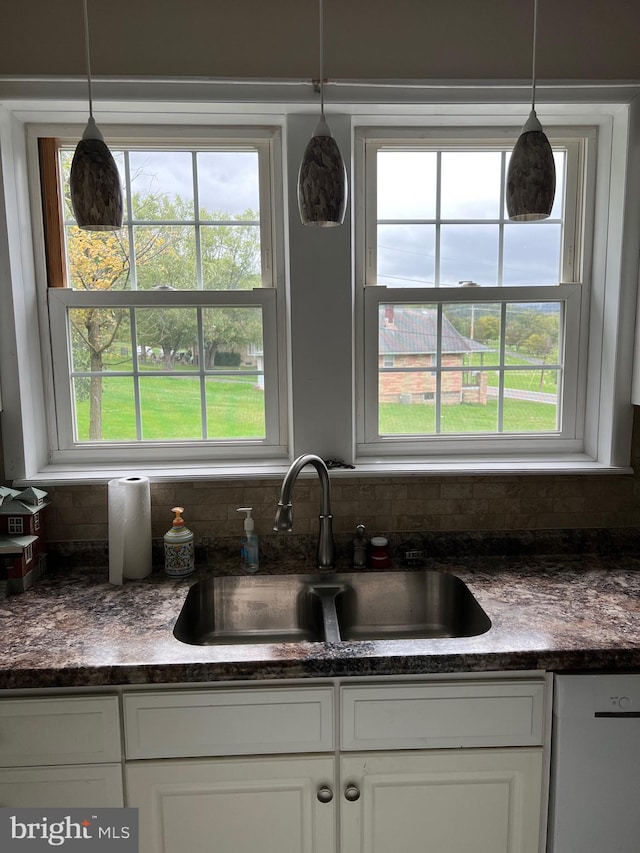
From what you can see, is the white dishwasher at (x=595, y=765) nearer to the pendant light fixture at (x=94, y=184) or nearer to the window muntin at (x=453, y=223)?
the window muntin at (x=453, y=223)

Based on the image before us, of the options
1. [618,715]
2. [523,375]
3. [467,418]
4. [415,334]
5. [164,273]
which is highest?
[164,273]

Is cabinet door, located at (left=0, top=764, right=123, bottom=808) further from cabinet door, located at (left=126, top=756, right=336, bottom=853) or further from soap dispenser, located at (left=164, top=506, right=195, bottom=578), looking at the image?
soap dispenser, located at (left=164, top=506, right=195, bottom=578)

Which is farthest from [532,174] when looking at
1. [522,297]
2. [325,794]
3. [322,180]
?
[325,794]

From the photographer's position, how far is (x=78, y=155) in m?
1.18

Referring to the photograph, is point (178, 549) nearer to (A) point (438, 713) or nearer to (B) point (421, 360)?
(A) point (438, 713)

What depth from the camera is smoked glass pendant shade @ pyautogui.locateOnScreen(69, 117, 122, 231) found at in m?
1.17

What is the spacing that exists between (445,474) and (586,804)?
3.22 ft

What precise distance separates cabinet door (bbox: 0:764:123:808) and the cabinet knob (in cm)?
48

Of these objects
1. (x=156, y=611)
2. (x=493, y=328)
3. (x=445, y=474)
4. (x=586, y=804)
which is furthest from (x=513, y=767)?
(x=493, y=328)

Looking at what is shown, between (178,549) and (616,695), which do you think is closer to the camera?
(616,695)

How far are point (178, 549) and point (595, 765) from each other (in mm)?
1289

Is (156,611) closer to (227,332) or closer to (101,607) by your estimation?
(101,607)

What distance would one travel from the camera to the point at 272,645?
4.77 feet

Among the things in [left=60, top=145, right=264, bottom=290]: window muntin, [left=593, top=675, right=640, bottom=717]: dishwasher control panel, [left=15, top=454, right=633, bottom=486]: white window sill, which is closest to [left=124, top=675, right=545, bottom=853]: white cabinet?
[left=593, top=675, right=640, bottom=717]: dishwasher control panel
